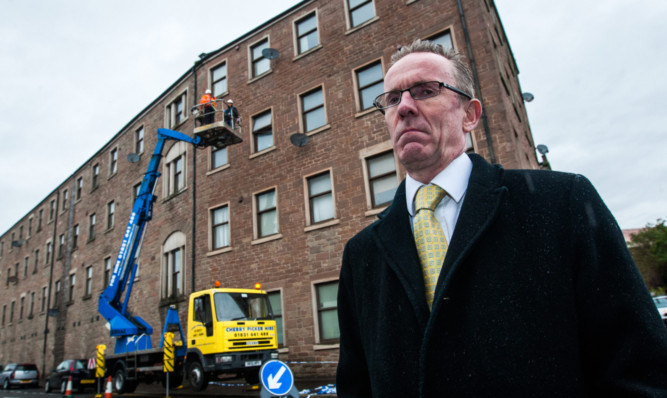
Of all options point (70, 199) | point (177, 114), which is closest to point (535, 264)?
point (177, 114)

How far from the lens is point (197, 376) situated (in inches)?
389

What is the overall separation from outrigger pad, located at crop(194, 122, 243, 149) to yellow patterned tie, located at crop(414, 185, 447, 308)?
12984 mm

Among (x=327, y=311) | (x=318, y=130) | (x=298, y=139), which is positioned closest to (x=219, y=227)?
(x=298, y=139)

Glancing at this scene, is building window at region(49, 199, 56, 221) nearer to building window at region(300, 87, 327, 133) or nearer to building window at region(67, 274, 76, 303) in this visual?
building window at region(67, 274, 76, 303)

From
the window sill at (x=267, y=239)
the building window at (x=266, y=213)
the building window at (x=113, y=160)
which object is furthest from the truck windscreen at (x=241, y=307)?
the building window at (x=113, y=160)

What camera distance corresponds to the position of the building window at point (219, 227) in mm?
16375

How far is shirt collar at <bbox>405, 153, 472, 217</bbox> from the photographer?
1429 mm

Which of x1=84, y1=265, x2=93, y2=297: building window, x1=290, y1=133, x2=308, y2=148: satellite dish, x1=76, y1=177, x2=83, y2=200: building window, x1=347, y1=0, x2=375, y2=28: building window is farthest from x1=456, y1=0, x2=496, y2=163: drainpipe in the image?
x1=76, y1=177, x2=83, y2=200: building window

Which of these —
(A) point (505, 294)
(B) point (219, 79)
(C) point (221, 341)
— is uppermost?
(B) point (219, 79)

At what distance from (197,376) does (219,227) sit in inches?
298

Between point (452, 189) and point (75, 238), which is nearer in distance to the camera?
point (452, 189)

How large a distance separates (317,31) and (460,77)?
1544 centimetres

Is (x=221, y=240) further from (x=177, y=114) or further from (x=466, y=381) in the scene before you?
(x=466, y=381)

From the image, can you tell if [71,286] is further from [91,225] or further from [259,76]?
[259,76]
